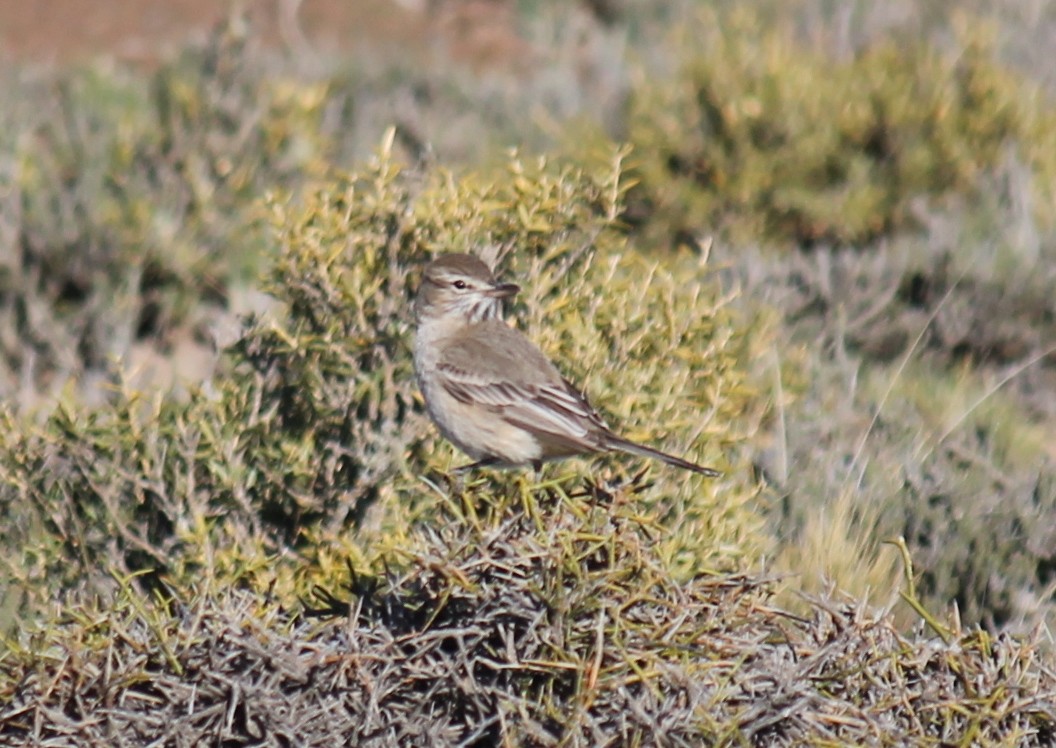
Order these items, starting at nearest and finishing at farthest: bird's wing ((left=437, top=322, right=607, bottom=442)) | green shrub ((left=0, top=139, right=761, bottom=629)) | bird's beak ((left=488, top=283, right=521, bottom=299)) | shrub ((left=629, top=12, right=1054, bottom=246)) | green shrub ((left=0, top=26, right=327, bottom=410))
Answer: bird's wing ((left=437, top=322, right=607, bottom=442)) < green shrub ((left=0, top=139, right=761, bottom=629)) < bird's beak ((left=488, top=283, right=521, bottom=299)) < green shrub ((left=0, top=26, right=327, bottom=410)) < shrub ((left=629, top=12, right=1054, bottom=246))

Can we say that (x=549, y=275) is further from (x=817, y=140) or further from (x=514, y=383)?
(x=817, y=140)

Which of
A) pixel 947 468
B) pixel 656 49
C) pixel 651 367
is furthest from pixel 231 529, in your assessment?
pixel 656 49

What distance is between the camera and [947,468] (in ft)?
20.9

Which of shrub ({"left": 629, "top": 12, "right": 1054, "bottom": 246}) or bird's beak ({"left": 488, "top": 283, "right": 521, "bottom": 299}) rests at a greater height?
bird's beak ({"left": 488, "top": 283, "right": 521, "bottom": 299})

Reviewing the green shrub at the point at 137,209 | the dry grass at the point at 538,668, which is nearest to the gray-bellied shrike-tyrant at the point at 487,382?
the dry grass at the point at 538,668

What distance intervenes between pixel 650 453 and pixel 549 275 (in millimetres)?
1140

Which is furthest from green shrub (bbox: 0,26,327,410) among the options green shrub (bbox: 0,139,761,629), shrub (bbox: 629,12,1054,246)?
green shrub (bbox: 0,139,761,629)

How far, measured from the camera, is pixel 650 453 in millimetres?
4902

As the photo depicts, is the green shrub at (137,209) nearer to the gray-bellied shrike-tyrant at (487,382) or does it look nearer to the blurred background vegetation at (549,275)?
the blurred background vegetation at (549,275)

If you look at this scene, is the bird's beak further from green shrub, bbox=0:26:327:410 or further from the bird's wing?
green shrub, bbox=0:26:327:410

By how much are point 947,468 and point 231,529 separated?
2933 millimetres

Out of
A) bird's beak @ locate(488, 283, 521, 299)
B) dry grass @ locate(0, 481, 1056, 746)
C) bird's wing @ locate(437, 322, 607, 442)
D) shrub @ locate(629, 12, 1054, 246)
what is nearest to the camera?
dry grass @ locate(0, 481, 1056, 746)

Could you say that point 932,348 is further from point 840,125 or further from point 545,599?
point 545,599

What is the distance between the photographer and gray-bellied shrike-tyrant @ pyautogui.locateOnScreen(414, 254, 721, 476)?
5.28 m
